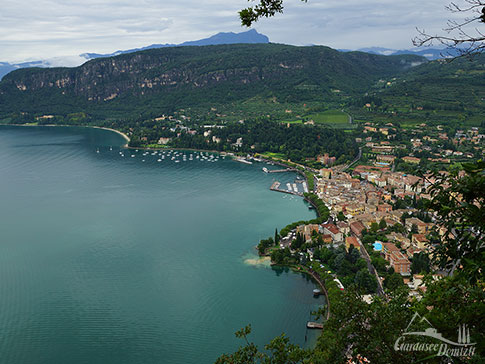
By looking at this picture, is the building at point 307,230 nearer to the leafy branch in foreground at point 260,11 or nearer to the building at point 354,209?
the building at point 354,209

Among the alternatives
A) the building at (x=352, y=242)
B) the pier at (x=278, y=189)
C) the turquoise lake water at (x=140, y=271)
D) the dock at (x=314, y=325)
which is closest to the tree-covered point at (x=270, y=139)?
the pier at (x=278, y=189)

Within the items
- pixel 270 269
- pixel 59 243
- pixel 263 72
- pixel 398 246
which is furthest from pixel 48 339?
pixel 263 72

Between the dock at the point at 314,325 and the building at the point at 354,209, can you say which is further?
the building at the point at 354,209

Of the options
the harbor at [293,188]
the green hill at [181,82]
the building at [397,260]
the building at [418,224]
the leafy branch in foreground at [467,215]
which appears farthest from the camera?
the green hill at [181,82]

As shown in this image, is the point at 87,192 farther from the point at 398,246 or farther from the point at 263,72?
the point at 263,72

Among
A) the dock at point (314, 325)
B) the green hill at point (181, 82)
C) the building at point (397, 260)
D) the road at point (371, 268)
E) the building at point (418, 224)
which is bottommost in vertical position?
the dock at point (314, 325)

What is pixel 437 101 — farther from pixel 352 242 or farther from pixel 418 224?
pixel 352 242

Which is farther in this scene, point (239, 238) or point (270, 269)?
point (239, 238)
